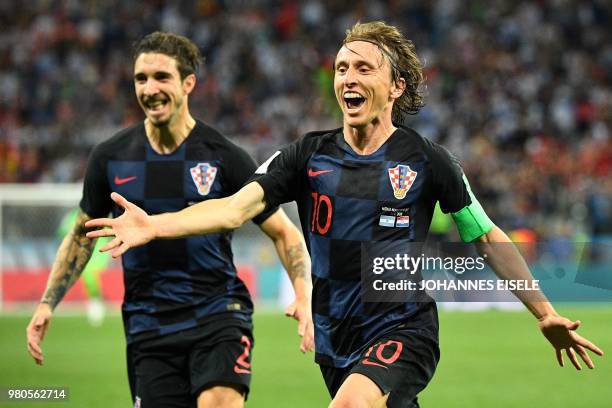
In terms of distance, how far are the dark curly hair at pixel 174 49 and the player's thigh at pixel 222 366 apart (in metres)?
1.51

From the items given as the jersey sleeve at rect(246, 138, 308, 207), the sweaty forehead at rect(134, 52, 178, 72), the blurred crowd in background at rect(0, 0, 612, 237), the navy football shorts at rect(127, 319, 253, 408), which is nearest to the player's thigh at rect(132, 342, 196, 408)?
the navy football shorts at rect(127, 319, 253, 408)

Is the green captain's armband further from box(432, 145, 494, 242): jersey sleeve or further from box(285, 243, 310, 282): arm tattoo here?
box(285, 243, 310, 282): arm tattoo

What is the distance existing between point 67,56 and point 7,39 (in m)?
1.57

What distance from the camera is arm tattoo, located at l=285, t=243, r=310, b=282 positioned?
562 centimetres

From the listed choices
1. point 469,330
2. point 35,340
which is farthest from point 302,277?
point 469,330

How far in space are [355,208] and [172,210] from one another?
4.19 ft

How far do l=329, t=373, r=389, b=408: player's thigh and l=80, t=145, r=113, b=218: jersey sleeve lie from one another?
2007 millimetres

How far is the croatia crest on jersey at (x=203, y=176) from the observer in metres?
5.59

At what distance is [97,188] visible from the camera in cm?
570

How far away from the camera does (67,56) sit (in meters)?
24.4

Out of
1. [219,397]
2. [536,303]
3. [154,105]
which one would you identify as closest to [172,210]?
[154,105]

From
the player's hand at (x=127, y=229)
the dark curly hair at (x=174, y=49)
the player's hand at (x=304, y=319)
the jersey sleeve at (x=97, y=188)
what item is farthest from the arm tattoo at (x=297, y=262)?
the player's hand at (x=127, y=229)

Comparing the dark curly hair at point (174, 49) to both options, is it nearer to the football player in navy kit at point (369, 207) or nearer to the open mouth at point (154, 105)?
the open mouth at point (154, 105)

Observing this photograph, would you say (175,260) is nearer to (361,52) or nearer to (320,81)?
(361,52)
